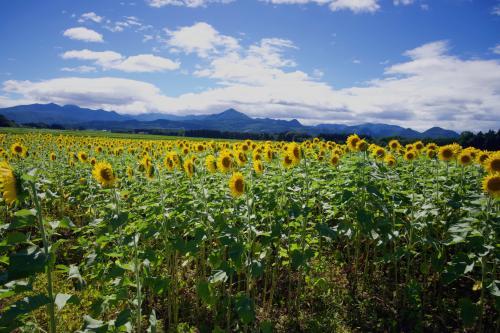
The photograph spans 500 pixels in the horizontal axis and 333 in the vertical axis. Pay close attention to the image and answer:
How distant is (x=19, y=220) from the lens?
313 cm

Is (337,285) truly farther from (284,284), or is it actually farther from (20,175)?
(20,175)

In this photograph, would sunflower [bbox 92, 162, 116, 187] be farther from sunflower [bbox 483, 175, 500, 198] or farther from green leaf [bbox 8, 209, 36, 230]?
sunflower [bbox 483, 175, 500, 198]

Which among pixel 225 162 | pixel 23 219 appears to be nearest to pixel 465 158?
pixel 225 162

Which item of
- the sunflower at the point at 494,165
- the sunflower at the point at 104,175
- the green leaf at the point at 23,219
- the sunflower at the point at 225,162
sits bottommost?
the green leaf at the point at 23,219

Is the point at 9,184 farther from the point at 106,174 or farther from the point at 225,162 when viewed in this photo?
the point at 225,162

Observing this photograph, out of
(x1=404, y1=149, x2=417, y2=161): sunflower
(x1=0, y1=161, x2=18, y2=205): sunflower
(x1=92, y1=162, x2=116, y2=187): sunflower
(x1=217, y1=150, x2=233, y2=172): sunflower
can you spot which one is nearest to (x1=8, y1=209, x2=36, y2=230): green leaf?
(x1=0, y1=161, x2=18, y2=205): sunflower

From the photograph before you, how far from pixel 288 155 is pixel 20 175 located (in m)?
3.94

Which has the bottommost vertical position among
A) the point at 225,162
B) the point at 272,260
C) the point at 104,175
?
the point at 272,260

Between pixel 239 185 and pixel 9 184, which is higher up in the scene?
pixel 9 184

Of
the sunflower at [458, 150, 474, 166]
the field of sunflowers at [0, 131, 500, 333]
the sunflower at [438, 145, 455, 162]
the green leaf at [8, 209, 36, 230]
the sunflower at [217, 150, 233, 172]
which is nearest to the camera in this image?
the green leaf at [8, 209, 36, 230]

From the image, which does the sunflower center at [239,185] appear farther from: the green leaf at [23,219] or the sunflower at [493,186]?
the sunflower at [493,186]

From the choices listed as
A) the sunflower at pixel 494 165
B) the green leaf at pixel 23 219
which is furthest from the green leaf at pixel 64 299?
the sunflower at pixel 494 165

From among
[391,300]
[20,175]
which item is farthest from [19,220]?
[391,300]

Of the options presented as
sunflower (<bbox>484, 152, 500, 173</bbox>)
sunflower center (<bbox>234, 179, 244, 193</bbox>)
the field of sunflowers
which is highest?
sunflower (<bbox>484, 152, 500, 173</bbox>)
